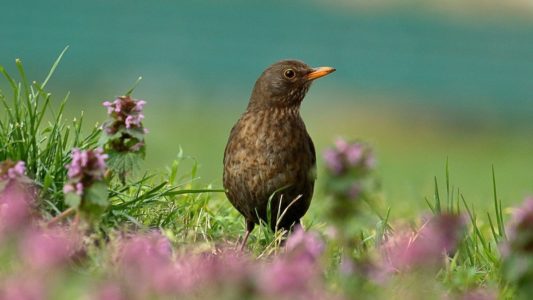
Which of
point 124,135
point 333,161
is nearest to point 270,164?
point 124,135

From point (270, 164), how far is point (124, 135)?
88 centimetres

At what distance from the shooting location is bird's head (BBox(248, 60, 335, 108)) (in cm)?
587

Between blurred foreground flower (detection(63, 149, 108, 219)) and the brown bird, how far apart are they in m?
1.48

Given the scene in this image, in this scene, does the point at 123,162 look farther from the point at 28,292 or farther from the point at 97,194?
the point at 28,292

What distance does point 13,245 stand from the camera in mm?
3652

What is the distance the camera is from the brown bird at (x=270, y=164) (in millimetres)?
5512

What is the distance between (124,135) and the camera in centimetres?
499

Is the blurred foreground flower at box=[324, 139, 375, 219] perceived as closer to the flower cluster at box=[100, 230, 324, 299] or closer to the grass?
the flower cluster at box=[100, 230, 324, 299]

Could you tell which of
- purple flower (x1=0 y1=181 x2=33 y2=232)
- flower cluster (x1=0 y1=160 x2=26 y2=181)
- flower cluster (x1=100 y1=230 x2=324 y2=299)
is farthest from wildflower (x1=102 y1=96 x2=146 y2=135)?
flower cluster (x1=100 y1=230 x2=324 y2=299)

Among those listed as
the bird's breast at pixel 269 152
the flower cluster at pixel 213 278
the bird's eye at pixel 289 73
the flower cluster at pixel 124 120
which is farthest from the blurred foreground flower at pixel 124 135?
the bird's eye at pixel 289 73

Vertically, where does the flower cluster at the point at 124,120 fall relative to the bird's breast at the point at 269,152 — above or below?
above

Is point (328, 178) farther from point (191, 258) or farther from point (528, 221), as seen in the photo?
point (191, 258)

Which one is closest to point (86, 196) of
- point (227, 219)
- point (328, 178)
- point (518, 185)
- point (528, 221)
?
point (328, 178)

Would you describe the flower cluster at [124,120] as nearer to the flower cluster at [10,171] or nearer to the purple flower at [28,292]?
the flower cluster at [10,171]
